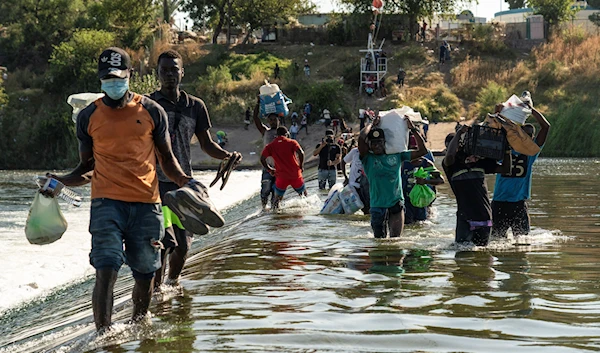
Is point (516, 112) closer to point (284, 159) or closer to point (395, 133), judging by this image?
point (395, 133)

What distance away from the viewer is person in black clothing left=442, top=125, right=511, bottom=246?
10.6 metres

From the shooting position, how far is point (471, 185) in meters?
10.6

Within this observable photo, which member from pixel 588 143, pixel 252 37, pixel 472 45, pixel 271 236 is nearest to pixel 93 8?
pixel 252 37

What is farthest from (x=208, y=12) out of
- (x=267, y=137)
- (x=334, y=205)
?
(x=334, y=205)

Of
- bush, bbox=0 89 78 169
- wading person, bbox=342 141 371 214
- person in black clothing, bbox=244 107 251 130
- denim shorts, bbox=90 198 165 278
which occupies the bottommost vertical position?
bush, bbox=0 89 78 169

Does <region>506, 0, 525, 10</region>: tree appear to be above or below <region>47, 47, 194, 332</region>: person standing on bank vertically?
above

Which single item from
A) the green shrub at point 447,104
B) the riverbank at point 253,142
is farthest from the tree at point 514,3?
the riverbank at point 253,142

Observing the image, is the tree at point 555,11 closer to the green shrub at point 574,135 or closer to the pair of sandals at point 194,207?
the green shrub at point 574,135

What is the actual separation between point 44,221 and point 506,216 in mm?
6130

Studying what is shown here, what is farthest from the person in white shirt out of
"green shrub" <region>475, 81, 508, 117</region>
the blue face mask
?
the blue face mask

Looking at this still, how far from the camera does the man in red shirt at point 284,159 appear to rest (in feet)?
55.8

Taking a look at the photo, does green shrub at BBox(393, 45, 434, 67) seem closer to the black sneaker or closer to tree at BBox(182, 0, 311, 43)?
tree at BBox(182, 0, 311, 43)

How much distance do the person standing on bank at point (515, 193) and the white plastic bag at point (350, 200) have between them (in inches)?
167

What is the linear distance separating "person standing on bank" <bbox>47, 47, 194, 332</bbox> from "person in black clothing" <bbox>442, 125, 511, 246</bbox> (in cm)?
444
